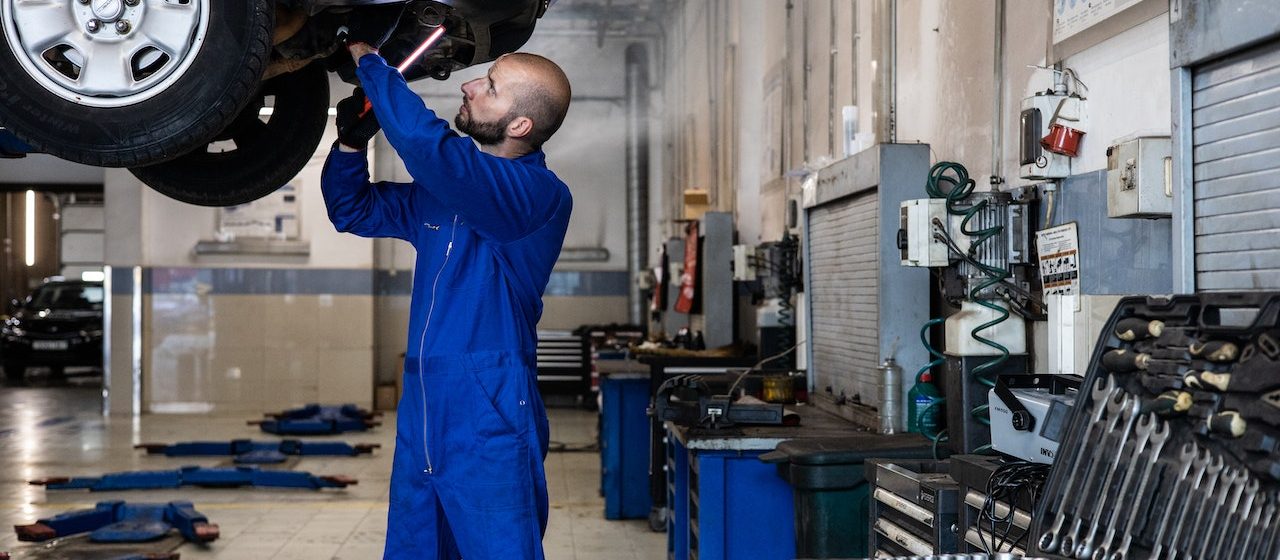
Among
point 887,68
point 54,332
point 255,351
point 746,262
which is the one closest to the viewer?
point 887,68

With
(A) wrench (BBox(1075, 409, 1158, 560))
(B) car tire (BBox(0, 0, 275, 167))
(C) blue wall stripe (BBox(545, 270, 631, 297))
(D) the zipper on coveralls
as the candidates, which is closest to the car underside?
(B) car tire (BBox(0, 0, 275, 167))

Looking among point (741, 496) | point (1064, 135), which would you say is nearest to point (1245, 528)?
point (1064, 135)

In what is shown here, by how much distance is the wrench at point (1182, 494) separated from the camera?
1.14 m

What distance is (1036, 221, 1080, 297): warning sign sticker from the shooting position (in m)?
2.19

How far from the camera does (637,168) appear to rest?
9555 mm

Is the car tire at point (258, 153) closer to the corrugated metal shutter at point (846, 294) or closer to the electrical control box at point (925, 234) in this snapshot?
the electrical control box at point (925, 234)

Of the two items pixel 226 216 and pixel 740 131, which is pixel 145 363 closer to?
pixel 226 216

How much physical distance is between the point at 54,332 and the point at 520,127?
11178 mm

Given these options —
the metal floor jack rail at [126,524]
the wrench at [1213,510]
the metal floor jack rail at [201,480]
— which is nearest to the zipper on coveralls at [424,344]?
the wrench at [1213,510]

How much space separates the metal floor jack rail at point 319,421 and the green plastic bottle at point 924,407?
17.7 feet

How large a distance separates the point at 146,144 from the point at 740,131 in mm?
4417

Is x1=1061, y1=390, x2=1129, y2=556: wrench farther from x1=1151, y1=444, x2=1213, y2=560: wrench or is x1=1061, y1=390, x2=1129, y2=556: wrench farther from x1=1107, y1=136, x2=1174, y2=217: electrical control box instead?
x1=1107, y1=136, x2=1174, y2=217: electrical control box

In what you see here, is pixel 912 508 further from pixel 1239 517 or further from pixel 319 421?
pixel 319 421

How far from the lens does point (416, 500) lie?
1.78m
